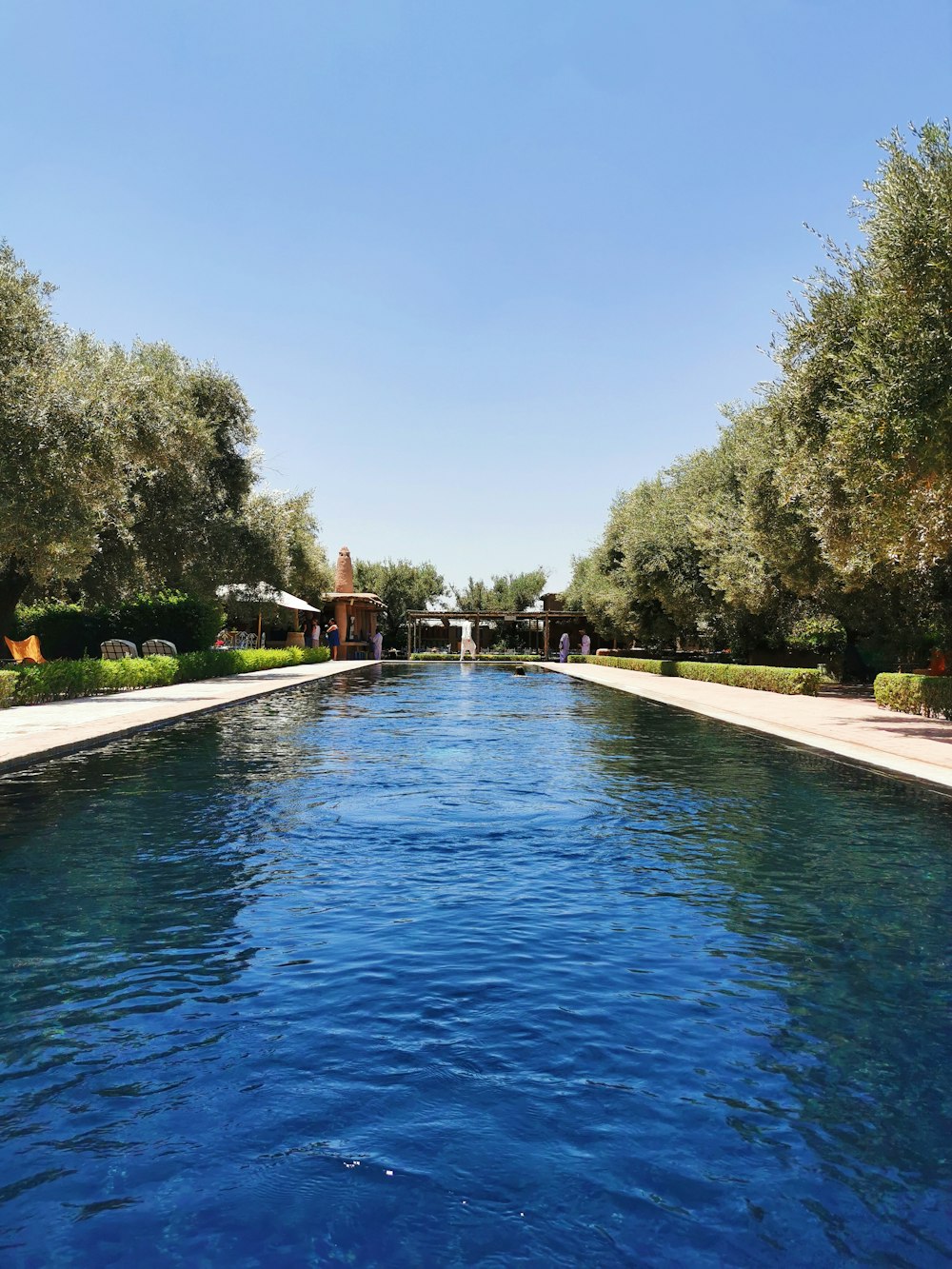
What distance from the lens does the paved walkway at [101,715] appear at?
42.4 ft

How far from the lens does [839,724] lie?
17.6 m

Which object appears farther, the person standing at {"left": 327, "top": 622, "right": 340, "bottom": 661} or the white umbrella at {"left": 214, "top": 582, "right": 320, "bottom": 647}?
the person standing at {"left": 327, "top": 622, "right": 340, "bottom": 661}

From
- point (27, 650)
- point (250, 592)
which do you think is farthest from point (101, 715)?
point (250, 592)

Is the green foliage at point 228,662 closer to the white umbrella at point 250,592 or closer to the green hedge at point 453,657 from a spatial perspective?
the white umbrella at point 250,592

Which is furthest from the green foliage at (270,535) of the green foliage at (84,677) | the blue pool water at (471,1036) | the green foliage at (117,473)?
the blue pool water at (471,1036)

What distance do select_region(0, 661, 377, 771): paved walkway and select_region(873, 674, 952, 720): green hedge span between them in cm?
1470

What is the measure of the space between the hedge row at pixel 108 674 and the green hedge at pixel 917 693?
18.1 meters

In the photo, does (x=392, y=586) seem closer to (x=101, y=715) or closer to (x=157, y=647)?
(x=157, y=647)

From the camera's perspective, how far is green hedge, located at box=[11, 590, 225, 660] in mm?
Answer: 32156

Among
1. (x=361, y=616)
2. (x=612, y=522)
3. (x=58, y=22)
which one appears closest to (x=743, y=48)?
(x=58, y=22)

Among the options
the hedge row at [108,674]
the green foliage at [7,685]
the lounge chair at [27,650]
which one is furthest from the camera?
the lounge chair at [27,650]

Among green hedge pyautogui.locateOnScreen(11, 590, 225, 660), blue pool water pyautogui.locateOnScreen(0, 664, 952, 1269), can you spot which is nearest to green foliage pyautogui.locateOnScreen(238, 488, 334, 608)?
green hedge pyautogui.locateOnScreen(11, 590, 225, 660)

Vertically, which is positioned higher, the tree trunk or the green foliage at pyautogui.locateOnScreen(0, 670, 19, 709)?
the tree trunk

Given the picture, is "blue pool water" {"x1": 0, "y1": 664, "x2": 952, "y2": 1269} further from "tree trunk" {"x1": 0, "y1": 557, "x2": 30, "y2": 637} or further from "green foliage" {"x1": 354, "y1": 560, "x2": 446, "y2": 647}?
"green foliage" {"x1": 354, "y1": 560, "x2": 446, "y2": 647}
